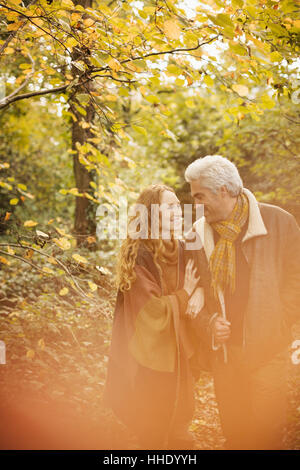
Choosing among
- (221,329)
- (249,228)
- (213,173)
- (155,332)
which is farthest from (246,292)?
(213,173)

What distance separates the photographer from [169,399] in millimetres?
2594

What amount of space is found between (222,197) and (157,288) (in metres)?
0.73

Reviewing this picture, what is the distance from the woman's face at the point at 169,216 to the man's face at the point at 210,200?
18cm

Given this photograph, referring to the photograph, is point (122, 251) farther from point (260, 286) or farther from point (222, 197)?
point (260, 286)

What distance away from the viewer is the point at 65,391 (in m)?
4.16

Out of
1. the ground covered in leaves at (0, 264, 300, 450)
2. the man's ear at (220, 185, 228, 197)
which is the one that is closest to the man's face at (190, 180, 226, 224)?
the man's ear at (220, 185, 228, 197)

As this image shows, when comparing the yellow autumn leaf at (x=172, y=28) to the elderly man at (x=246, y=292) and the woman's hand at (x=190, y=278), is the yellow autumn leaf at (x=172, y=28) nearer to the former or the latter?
the elderly man at (x=246, y=292)

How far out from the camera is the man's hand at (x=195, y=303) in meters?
2.55

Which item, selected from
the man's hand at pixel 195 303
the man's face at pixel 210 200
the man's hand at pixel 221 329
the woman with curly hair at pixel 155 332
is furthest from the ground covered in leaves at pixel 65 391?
the man's face at pixel 210 200

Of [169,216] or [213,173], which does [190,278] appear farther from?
[213,173]

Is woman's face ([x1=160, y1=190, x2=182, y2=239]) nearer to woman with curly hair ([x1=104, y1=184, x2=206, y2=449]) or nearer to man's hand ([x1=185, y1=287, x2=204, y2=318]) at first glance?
woman with curly hair ([x1=104, y1=184, x2=206, y2=449])

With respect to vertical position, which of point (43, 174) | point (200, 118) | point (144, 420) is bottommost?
point (144, 420)
